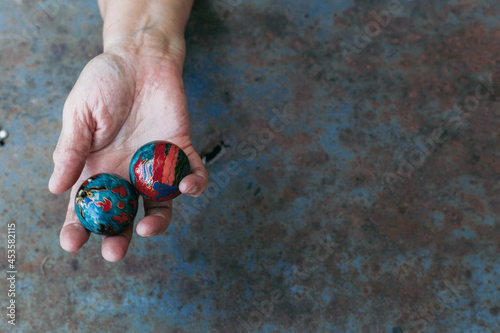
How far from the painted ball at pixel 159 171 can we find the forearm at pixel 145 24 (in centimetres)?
71

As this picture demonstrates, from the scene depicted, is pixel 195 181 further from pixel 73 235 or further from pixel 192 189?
pixel 73 235

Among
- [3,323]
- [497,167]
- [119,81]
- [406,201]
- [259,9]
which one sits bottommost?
[3,323]

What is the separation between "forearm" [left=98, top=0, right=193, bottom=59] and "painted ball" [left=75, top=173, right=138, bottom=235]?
834 millimetres

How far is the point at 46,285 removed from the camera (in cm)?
199

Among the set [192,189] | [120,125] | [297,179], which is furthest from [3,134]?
[297,179]

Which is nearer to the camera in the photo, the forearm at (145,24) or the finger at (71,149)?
the finger at (71,149)

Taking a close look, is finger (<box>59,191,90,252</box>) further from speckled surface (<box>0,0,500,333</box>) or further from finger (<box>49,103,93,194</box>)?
speckled surface (<box>0,0,500,333</box>)

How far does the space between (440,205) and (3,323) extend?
2.40m

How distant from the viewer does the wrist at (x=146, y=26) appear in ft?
6.94

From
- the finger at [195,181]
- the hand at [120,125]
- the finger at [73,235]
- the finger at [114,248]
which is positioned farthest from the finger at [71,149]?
the finger at [195,181]

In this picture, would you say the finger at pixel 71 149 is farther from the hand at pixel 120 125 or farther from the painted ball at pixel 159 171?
the painted ball at pixel 159 171

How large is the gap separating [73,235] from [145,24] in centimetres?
131

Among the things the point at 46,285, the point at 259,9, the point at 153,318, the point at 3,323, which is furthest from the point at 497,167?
the point at 3,323

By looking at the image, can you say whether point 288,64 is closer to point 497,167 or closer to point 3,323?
point 497,167
